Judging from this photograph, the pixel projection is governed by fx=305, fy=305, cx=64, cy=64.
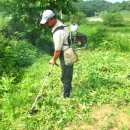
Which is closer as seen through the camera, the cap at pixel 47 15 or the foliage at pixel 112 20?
the cap at pixel 47 15

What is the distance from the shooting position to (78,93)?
7758mm

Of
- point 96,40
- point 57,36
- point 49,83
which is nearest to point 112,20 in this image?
point 96,40

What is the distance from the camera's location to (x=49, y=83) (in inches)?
360

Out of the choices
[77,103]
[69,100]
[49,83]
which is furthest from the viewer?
[49,83]

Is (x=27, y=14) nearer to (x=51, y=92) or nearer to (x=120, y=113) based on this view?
(x=51, y=92)

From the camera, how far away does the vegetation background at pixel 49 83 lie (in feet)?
21.6

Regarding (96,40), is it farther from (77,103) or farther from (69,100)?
(77,103)

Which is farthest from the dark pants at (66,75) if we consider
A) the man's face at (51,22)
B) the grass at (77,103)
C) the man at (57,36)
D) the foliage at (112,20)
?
the foliage at (112,20)

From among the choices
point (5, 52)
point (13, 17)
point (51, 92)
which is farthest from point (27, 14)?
point (51, 92)

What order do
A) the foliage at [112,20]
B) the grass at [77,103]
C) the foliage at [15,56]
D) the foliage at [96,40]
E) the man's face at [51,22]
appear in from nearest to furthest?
the grass at [77,103] → the man's face at [51,22] → the foliage at [15,56] → the foliage at [96,40] → the foliage at [112,20]

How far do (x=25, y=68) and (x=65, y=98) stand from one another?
194 inches

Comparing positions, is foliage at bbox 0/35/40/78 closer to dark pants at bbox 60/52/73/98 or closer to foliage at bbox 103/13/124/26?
dark pants at bbox 60/52/73/98

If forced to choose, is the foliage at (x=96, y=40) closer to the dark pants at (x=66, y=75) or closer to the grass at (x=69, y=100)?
the grass at (x=69, y=100)

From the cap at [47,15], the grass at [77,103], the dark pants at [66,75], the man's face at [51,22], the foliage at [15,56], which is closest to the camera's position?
the grass at [77,103]
